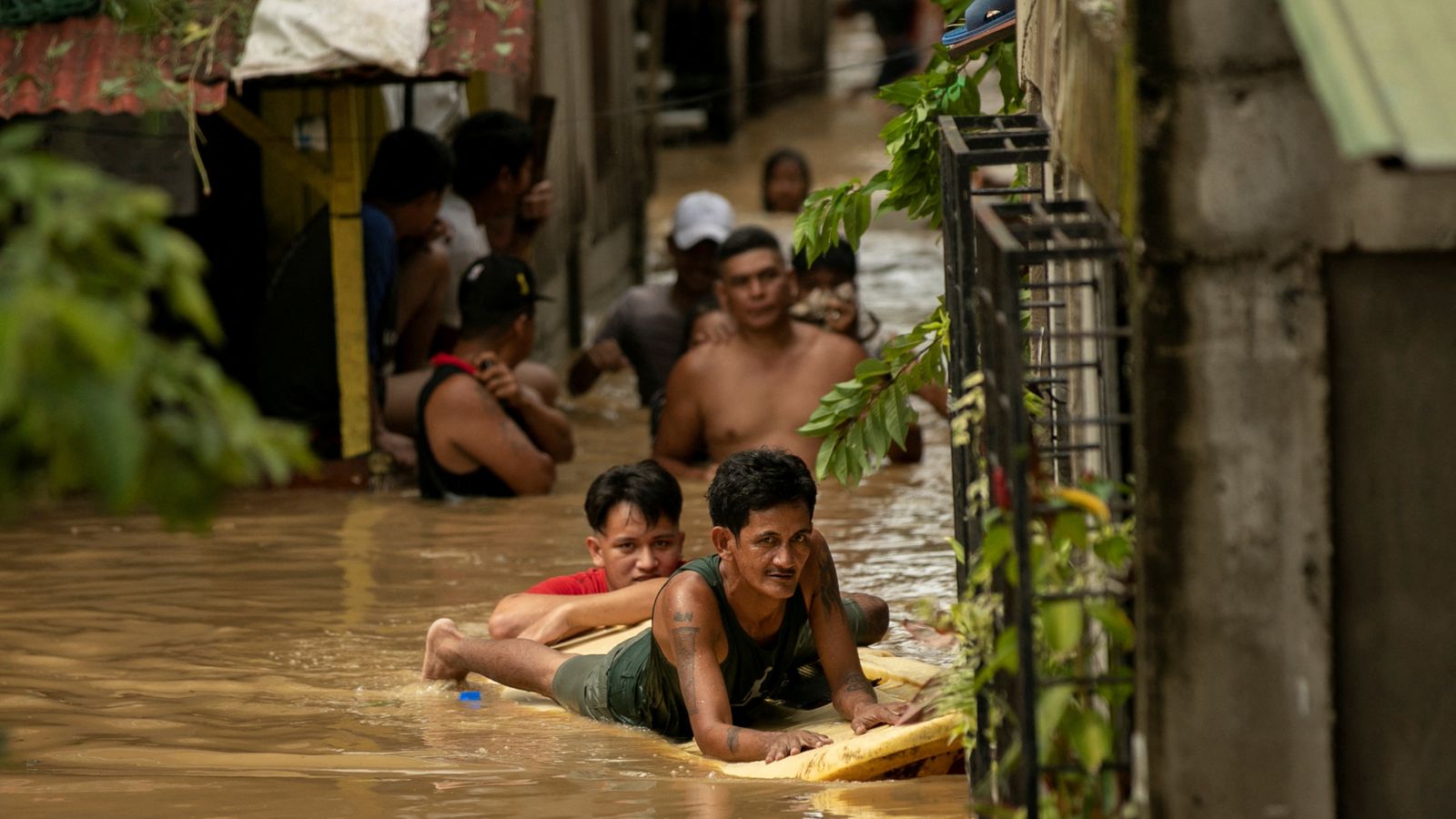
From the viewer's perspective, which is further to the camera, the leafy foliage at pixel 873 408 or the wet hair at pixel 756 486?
the leafy foliage at pixel 873 408

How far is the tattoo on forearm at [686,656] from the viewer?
5.33 meters

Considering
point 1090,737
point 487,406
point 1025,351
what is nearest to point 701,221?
point 487,406

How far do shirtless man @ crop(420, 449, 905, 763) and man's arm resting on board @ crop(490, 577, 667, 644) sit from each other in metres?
0.34

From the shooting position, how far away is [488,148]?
1077 centimetres

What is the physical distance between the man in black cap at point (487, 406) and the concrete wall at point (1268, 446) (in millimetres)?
5897

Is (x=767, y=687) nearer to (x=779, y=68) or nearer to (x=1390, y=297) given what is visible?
(x=1390, y=297)

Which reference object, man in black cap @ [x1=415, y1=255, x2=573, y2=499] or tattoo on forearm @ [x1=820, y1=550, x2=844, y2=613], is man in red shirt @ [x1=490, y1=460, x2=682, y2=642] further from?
man in black cap @ [x1=415, y1=255, x2=573, y2=499]

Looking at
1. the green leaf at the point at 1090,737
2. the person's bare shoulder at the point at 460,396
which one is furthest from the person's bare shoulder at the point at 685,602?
the person's bare shoulder at the point at 460,396

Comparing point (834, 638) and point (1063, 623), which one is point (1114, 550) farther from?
point (834, 638)

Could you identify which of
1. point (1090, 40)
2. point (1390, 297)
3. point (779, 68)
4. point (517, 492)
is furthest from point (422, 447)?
point (779, 68)

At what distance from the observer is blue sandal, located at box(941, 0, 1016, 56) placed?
19.8ft

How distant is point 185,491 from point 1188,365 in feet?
5.56

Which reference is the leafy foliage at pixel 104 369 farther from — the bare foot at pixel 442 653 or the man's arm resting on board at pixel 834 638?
the bare foot at pixel 442 653

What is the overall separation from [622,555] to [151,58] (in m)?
3.46
